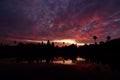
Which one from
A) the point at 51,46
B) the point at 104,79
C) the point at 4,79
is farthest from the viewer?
the point at 51,46

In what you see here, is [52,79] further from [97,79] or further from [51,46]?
[51,46]

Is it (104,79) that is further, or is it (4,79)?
(104,79)

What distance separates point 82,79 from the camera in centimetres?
2266

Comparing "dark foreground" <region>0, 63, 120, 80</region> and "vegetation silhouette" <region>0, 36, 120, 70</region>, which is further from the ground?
"vegetation silhouette" <region>0, 36, 120, 70</region>

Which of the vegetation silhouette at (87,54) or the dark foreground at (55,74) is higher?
the vegetation silhouette at (87,54)

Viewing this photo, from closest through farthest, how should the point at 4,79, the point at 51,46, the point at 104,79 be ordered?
the point at 4,79
the point at 104,79
the point at 51,46

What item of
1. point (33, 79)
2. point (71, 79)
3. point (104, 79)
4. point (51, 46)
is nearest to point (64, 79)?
point (71, 79)

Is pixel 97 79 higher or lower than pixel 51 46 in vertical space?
lower

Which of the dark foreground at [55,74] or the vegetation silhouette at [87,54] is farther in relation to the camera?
the vegetation silhouette at [87,54]

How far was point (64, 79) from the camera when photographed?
890 inches

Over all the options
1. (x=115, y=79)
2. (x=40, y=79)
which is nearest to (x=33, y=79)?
(x=40, y=79)

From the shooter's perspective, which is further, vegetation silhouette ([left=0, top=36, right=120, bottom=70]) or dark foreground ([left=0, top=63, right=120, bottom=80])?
vegetation silhouette ([left=0, top=36, right=120, bottom=70])

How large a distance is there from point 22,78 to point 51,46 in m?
171

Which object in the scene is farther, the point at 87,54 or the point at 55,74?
the point at 87,54
